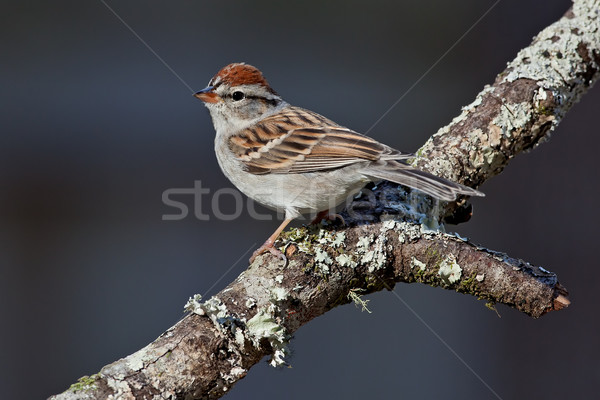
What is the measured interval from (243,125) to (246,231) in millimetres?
1377

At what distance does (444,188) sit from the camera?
82.2 inches

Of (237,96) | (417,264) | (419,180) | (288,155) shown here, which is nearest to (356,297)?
(417,264)

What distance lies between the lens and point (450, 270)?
1910 mm

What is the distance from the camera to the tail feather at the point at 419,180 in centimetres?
207

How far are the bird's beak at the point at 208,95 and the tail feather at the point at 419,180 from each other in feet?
3.09

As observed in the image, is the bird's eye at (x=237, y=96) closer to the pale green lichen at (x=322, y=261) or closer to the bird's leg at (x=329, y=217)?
the bird's leg at (x=329, y=217)

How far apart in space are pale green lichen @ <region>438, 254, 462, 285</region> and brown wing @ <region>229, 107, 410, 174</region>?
57 cm

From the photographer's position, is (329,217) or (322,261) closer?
(322,261)

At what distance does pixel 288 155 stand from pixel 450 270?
3.33 ft

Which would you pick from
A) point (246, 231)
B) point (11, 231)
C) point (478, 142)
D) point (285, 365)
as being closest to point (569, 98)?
point (478, 142)

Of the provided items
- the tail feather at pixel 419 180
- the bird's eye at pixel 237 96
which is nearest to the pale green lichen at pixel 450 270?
the tail feather at pixel 419 180

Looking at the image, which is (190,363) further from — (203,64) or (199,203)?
(203,64)

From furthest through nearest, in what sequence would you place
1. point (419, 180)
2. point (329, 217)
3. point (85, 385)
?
point (329, 217), point (419, 180), point (85, 385)

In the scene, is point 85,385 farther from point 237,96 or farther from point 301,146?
point 237,96
